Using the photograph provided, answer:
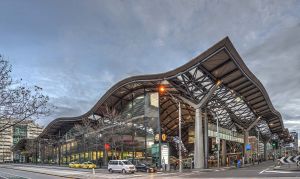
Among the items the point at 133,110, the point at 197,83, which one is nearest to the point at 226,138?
the point at 133,110

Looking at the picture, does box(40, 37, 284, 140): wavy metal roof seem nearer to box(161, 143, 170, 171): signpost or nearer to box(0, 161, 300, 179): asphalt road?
box(161, 143, 170, 171): signpost

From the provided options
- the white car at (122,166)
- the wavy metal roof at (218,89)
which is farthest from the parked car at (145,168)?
the wavy metal roof at (218,89)

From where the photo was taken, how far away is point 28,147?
476ft

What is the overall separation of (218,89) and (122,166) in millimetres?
23067

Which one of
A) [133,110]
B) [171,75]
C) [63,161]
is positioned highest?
[171,75]

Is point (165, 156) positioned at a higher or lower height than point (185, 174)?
higher

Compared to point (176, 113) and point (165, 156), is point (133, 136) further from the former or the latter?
point (176, 113)

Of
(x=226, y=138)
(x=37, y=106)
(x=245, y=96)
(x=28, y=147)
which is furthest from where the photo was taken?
(x=28, y=147)

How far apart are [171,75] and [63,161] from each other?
222 feet

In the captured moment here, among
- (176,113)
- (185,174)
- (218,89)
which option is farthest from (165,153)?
(176,113)

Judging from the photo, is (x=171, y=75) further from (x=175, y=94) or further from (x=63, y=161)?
(x=63, y=161)

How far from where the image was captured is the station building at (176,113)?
5724 cm

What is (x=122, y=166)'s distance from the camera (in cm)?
5262

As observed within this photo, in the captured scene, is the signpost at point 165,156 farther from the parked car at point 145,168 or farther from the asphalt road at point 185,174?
the asphalt road at point 185,174
